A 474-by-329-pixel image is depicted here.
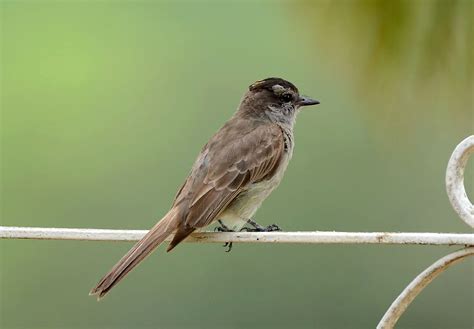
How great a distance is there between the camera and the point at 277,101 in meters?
4.73

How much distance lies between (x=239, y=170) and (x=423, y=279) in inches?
79.0

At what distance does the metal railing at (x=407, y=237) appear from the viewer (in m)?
1.99

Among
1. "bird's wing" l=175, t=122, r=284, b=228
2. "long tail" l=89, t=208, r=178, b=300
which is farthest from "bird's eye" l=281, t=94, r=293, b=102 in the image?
"long tail" l=89, t=208, r=178, b=300

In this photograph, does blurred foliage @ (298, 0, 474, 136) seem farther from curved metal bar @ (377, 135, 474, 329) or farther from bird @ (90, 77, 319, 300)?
curved metal bar @ (377, 135, 474, 329)

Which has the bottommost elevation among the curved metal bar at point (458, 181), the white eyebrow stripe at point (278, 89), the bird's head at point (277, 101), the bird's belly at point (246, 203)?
the bird's belly at point (246, 203)

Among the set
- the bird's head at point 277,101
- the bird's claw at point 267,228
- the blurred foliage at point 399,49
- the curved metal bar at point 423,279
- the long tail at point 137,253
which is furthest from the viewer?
the bird's head at point 277,101

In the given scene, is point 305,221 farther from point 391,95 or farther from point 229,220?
point 391,95

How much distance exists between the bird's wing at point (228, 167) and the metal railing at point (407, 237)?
1.28 meters

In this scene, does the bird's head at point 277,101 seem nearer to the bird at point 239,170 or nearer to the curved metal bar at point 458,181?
the bird at point 239,170

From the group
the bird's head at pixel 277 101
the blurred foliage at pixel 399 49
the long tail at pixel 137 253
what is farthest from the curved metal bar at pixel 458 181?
the bird's head at pixel 277 101

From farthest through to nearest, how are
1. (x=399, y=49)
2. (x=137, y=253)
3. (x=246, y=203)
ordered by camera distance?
(x=246, y=203)
(x=399, y=49)
(x=137, y=253)

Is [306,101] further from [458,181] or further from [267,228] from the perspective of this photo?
[458,181]

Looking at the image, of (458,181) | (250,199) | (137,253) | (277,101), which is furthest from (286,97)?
(458,181)

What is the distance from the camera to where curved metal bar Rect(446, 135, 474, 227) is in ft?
6.64
